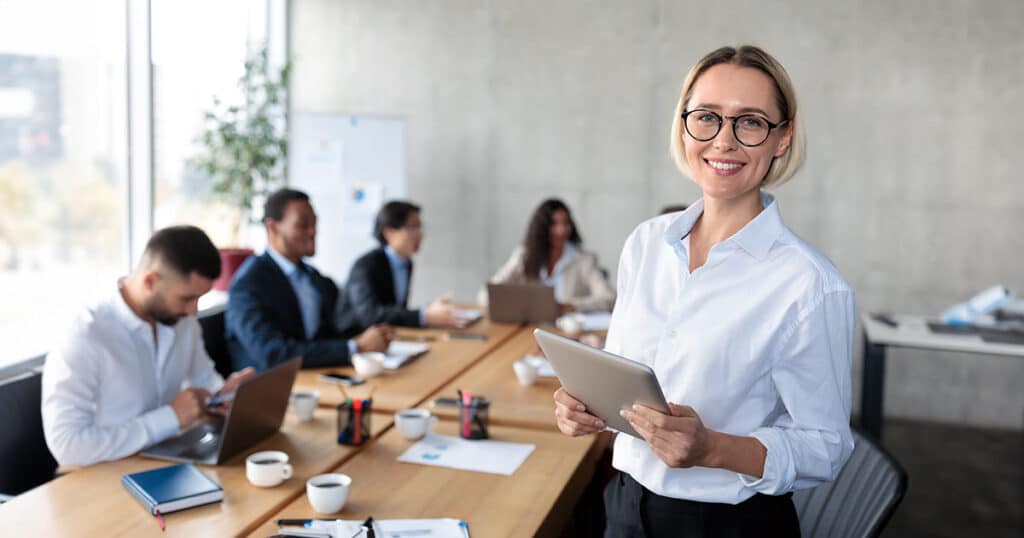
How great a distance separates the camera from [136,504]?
6.34ft

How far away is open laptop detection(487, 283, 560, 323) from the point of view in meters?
4.34

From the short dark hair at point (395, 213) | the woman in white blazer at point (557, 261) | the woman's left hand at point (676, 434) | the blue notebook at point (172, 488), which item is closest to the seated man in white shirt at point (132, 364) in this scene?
the blue notebook at point (172, 488)

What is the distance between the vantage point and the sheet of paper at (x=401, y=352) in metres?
3.35

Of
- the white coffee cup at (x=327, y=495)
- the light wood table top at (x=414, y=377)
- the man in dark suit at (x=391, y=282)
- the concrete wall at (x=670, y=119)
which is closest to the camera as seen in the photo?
the white coffee cup at (x=327, y=495)

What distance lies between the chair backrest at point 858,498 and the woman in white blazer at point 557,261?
2962 millimetres

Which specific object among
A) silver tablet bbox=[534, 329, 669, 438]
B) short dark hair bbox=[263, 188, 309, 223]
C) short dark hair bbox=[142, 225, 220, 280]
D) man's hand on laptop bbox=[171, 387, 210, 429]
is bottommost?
man's hand on laptop bbox=[171, 387, 210, 429]

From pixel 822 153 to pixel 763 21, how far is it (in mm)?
964

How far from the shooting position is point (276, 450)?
2.32 meters

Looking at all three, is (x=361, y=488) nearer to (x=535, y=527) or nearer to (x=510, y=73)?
(x=535, y=527)

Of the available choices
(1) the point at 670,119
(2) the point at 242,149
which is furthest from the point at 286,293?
(1) the point at 670,119

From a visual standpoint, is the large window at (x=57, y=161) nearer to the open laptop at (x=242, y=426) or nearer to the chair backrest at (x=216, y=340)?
the chair backrest at (x=216, y=340)

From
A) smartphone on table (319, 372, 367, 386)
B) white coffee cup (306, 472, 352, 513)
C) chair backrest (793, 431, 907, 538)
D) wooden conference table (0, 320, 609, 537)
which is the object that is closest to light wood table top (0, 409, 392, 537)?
wooden conference table (0, 320, 609, 537)

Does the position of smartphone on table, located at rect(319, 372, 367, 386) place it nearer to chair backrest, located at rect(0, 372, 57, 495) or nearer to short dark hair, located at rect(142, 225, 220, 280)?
short dark hair, located at rect(142, 225, 220, 280)

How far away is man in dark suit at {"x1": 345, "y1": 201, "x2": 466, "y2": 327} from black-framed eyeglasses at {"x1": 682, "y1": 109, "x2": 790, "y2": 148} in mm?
2822
